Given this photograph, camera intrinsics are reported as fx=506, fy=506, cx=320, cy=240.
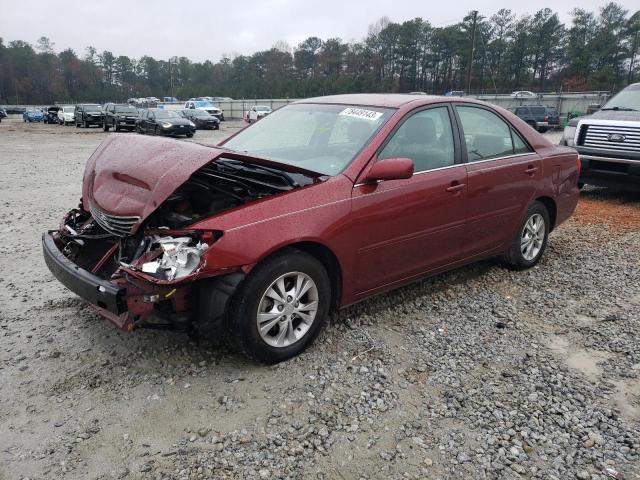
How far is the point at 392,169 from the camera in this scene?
336 cm

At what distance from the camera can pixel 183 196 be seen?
Result: 3.42m

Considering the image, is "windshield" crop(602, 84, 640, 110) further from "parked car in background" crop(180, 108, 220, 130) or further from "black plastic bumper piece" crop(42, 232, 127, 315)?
"parked car in background" crop(180, 108, 220, 130)

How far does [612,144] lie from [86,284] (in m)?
8.20

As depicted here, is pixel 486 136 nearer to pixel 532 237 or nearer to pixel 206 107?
pixel 532 237

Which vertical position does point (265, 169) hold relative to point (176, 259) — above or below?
above

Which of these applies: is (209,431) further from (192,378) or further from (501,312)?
(501,312)

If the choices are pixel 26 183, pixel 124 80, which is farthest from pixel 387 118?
pixel 124 80

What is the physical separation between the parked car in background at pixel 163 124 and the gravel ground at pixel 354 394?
22.6m

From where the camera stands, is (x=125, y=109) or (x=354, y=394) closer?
(x=354, y=394)

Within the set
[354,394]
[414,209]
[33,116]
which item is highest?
[414,209]

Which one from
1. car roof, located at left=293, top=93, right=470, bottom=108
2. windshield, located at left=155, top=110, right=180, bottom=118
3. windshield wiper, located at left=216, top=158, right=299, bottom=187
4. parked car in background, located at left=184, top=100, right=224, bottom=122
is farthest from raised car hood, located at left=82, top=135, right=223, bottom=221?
parked car in background, located at left=184, top=100, right=224, bottom=122

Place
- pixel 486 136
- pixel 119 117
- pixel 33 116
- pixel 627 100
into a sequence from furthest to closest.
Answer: pixel 33 116 < pixel 119 117 < pixel 627 100 < pixel 486 136

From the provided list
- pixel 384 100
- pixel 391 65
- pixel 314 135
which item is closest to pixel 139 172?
pixel 314 135

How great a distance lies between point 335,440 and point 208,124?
3298 cm
